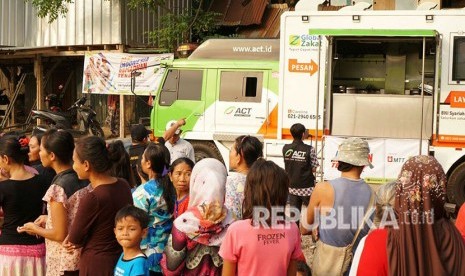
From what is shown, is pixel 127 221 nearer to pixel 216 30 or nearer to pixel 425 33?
pixel 425 33

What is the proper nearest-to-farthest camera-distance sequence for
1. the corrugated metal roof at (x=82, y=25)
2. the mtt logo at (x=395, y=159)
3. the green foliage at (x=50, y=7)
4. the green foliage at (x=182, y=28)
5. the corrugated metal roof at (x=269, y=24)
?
1. the mtt logo at (x=395, y=159)
2. the green foliage at (x=50, y=7)
3. the green foliage at (x=182, y=28)
4. the corrugated metal roof at (x=82, y=25)
5. the corrugated metal roof at (x=269, y=24)

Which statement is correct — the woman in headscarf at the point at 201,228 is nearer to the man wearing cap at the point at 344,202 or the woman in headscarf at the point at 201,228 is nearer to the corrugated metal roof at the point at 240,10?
the man wearing cap at the point at 344,202

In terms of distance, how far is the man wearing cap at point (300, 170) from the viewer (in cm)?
861

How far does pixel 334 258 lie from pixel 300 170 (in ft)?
12.7

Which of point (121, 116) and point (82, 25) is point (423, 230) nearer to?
point (121, 116)

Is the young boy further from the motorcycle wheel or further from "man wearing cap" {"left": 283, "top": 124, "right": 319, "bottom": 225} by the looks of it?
the motorcycle wheel

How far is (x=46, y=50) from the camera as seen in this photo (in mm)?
19156

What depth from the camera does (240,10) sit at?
20.0 meters

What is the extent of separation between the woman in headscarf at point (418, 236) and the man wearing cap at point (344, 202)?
1642 mm

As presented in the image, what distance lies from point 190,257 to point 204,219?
0.28 m

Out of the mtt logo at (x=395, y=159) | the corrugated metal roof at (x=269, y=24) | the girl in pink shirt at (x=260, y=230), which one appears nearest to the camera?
the girl in pink shirt at (x=260, y=230)

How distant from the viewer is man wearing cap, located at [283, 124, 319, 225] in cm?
861

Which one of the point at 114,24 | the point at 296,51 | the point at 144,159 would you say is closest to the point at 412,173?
the point at 144,159

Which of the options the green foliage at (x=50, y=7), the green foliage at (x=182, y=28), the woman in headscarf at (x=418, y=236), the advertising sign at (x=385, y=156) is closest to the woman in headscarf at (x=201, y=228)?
the woman in headscarf at (x=418, y=236)
